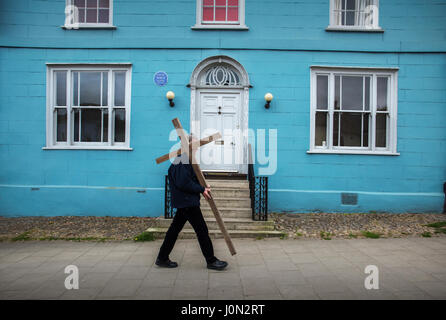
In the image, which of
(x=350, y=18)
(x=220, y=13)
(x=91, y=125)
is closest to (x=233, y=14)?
(x=220, y=13)

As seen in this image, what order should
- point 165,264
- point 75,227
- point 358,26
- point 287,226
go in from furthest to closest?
point 358,26 < point 75,227 < point 287,226 < point 165,264

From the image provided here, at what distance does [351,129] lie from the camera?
7336 mm

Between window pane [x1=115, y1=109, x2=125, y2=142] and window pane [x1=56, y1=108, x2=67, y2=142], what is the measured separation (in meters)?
1.41

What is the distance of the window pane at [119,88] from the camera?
7211 mm

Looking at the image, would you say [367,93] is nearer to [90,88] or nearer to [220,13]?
[220,13]

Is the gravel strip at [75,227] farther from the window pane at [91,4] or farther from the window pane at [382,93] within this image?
the window pane at [382,93]

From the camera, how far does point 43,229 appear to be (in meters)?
5.84

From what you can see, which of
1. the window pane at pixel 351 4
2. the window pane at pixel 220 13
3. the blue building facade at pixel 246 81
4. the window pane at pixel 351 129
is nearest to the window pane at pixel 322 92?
the blue building facade at pixel 246 81

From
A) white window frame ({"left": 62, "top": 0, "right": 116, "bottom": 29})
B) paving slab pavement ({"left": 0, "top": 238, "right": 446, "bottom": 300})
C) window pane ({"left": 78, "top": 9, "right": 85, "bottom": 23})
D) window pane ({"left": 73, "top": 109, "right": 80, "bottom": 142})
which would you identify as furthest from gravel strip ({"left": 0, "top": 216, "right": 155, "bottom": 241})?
window pane ({"left": 78, "top": 9, "right": 85, "bottom": 23})

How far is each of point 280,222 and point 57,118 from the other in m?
6.51

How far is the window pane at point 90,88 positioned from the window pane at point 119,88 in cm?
49

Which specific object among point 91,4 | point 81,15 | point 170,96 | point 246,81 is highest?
point 91,4

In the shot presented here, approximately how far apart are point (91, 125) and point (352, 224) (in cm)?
713
